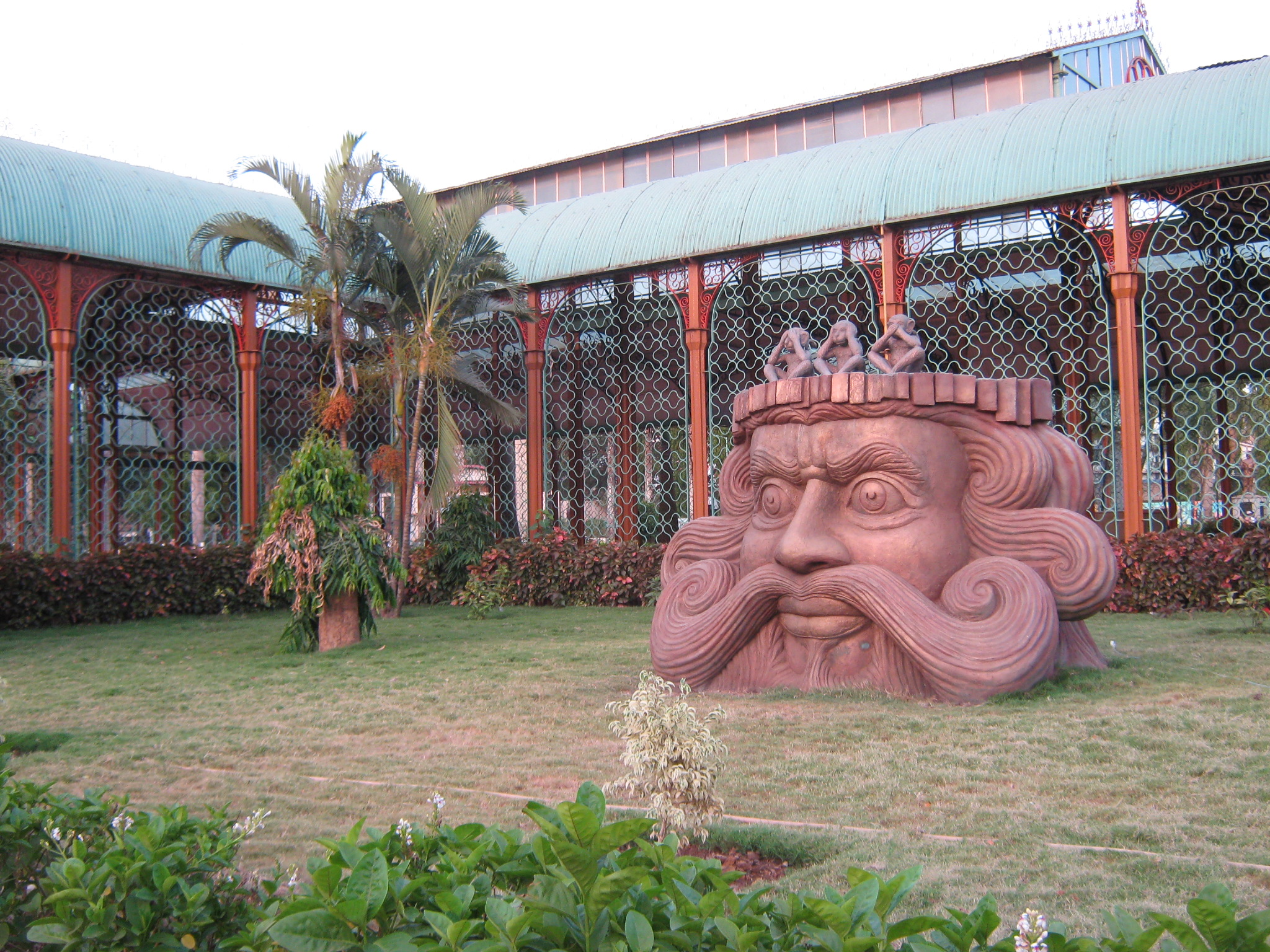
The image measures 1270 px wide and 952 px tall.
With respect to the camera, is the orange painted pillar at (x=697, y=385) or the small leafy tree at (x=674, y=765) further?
the orange painted pillar at (x=697, y=385)

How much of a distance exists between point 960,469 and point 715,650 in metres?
1.71

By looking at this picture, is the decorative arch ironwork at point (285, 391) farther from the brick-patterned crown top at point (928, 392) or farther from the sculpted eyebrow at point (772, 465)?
the brick-patterned crown top at point (928, 392)

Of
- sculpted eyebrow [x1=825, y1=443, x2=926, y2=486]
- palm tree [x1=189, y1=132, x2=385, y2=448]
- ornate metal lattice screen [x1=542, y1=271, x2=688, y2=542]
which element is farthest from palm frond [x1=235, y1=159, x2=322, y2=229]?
sculpted eyebrow [x1=825, y1=443, x2=926, y2=486]

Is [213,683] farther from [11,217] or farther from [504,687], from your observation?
[11,217]

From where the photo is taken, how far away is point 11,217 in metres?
11.5

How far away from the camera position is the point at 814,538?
5777 millimetres

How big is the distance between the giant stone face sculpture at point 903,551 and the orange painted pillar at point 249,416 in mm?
8858

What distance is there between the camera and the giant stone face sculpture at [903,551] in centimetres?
545

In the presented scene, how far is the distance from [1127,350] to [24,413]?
12475 mm

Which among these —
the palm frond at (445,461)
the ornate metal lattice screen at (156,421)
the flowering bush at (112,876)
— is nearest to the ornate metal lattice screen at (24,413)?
the ornate metal lattice screen at (156,421)

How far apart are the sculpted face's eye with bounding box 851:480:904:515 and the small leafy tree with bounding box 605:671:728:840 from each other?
280 cm

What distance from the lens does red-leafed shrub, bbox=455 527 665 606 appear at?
502 inches

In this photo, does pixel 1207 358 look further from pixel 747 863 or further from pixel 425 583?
pixel 747 863

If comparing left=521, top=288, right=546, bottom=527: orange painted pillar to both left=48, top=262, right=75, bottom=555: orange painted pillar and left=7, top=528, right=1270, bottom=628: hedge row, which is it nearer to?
left=7, top=528, right=1270, bottom=628: hedge row
